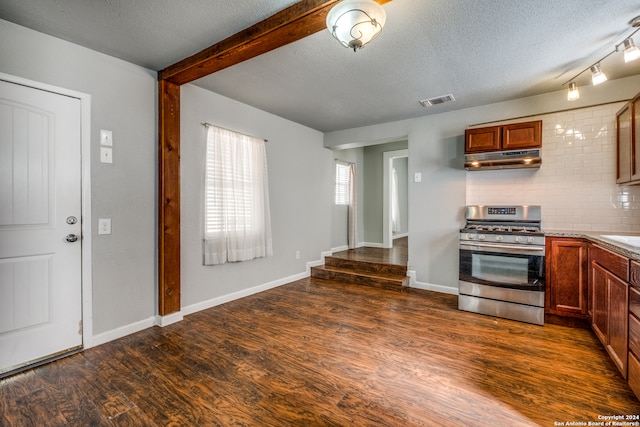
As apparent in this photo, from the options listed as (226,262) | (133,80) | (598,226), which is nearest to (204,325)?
(226,262)

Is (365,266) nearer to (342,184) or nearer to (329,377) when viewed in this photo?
(342,184)

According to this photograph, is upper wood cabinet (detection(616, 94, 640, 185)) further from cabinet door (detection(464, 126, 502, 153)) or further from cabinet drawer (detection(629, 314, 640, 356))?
cabinet drawer (detection(629, 314, 640, 356))

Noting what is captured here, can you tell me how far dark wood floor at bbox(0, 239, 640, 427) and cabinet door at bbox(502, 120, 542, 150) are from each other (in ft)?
6.43

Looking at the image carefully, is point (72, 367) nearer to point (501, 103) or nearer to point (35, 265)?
point (35, 265)

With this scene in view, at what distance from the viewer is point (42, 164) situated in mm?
2281

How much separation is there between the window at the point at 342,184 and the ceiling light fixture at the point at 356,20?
14.2 feet

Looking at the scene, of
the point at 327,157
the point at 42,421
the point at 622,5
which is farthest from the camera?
the point at 327,157

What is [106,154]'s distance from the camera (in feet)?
8.55

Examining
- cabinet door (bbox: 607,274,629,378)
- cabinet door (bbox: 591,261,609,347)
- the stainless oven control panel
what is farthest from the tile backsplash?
cabinet door (bbox: 607,274,629,378)

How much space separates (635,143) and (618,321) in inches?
66.6

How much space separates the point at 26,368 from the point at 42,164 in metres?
1.55

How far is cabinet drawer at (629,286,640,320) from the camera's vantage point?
5.62 ft

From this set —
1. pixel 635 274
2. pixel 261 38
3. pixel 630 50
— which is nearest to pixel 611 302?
pixel 635 274

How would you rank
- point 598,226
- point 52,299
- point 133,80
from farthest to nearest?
point 598,226 → point 133,80 → point 52,299
